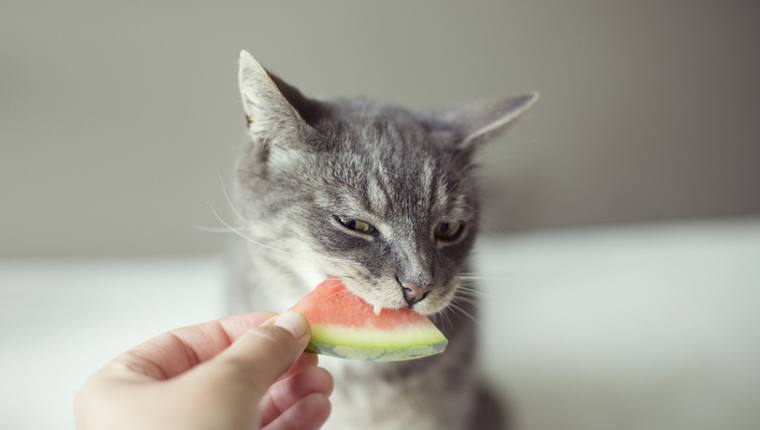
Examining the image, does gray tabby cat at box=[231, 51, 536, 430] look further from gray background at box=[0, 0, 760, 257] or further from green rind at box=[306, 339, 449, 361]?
gray background at box=[0, 0, 760, 257]

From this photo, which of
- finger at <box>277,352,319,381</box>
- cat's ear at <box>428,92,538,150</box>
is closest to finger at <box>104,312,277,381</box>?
finger at <box>277,352,319,381</box>

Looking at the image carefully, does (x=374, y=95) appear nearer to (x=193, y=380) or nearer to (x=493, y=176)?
(x=493, y=176)

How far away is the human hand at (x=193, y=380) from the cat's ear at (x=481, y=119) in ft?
2.02

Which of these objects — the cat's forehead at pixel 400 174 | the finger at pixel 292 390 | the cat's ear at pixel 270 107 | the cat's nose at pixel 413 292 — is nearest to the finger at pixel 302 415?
the finger at pixel 292 390

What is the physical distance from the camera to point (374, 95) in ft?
6.20

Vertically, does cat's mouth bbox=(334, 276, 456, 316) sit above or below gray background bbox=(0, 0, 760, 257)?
below

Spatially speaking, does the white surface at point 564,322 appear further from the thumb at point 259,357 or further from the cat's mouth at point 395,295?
the thumb at point 259,357

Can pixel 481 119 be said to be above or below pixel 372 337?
above

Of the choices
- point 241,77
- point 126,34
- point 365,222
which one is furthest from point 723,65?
point 126,34

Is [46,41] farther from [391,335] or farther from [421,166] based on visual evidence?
[391,335]

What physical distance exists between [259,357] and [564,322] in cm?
157

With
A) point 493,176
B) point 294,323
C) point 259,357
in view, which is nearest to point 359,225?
point 294,323

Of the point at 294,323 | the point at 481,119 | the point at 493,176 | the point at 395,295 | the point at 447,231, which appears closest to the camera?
the point at 294,323

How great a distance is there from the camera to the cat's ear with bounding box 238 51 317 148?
88cm
